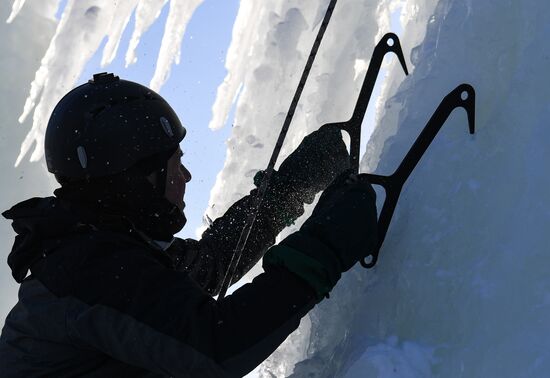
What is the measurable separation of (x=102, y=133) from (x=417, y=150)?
0.73 meters

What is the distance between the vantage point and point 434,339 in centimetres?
163

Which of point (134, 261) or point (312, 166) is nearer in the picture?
point (134, 261)

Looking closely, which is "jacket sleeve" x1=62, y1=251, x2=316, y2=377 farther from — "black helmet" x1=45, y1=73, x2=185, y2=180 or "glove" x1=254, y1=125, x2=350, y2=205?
"glove" x1=254, y1=125, x2=350, y2=205

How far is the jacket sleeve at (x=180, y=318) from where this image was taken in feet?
4.70

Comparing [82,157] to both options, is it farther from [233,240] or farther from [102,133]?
[233,240]

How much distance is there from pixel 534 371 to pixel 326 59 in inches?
128

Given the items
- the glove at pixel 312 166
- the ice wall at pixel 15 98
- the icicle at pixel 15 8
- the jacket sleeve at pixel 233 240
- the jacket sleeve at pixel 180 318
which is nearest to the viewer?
the jacket sleeve at pixel 180 318

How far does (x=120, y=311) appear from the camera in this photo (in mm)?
1454

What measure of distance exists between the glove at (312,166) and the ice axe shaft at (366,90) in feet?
0.10

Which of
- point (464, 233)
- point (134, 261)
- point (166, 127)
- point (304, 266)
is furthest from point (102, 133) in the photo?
point (464, 233)

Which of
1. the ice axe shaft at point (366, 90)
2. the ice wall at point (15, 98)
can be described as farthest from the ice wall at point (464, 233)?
the ice wall at point (15, 98)

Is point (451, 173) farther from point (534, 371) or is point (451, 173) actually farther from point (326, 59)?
point (326, 59)

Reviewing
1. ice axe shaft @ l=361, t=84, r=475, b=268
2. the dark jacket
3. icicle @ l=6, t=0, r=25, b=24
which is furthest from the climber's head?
icicle @ l=6, t=0, r=25, b=24

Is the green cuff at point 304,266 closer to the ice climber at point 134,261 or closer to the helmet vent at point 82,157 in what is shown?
the ice climber at point 134,261
